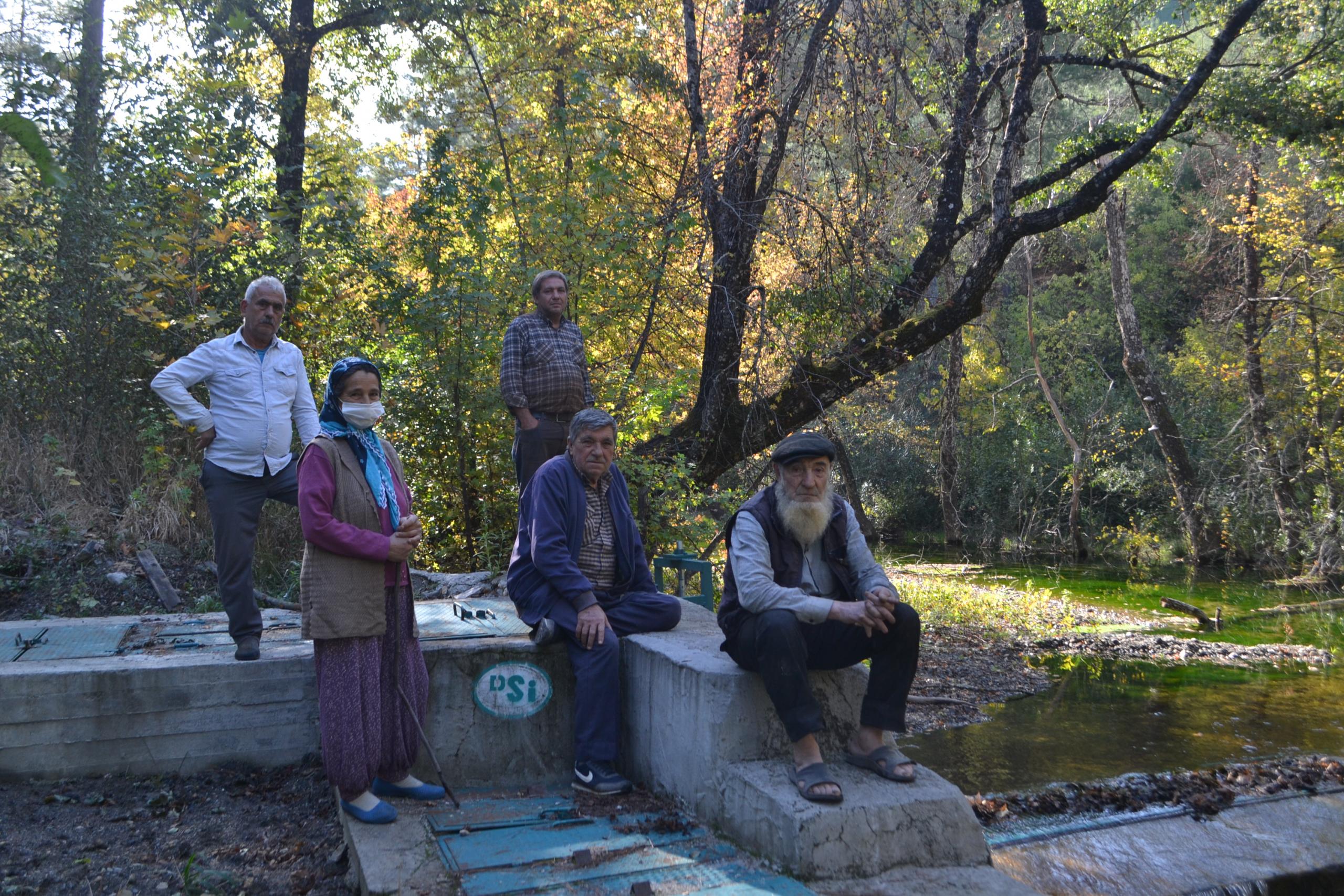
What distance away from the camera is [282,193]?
8.87 meters

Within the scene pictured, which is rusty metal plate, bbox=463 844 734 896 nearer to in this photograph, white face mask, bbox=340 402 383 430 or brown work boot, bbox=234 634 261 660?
white face mask, bbox=340 402 383 430

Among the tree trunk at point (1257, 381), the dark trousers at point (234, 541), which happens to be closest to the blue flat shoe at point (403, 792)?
the dark trousers at point (234, 541)

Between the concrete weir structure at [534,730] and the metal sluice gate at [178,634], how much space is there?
5 centimetres

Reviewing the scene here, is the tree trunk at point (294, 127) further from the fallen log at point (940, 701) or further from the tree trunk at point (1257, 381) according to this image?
the tree trunk at point (1257, 381)

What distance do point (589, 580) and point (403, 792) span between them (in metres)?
1.20

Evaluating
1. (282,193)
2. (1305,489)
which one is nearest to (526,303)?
(282,193)

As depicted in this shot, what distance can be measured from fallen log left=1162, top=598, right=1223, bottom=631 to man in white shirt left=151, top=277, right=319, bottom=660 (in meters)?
10.5

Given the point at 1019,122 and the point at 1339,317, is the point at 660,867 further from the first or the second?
the point at 1339,317

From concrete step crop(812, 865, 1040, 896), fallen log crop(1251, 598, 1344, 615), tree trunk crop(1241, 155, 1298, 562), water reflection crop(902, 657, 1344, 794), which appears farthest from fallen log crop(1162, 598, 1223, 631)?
concrete step crop(812, 865, 1040, 896)

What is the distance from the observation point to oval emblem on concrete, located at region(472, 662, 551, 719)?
4.55 metres

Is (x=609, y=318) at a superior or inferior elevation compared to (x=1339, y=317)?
inferior

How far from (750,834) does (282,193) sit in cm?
758

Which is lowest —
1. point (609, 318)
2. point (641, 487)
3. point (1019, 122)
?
point (641, 487)

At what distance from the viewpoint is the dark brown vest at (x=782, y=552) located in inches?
156
